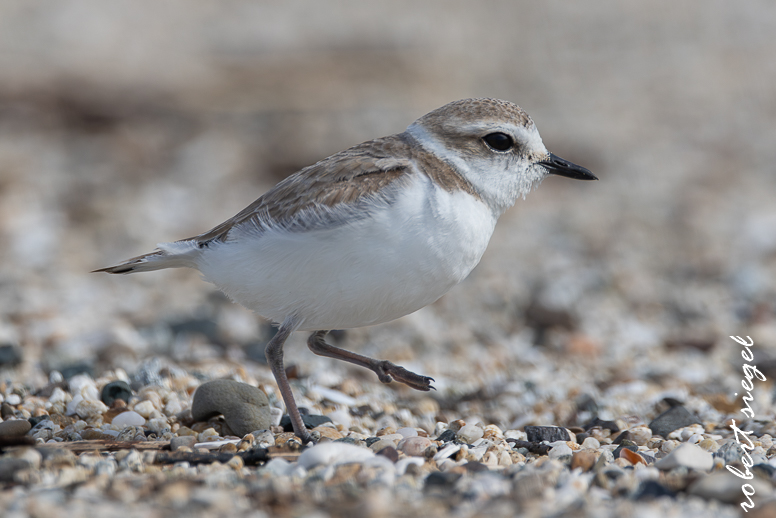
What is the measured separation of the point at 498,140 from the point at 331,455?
182 centimetres

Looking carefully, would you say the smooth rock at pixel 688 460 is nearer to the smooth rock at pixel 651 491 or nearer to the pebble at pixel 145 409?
the smooth rock at pixel 651 491

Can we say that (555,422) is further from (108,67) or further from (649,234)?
(108,67)

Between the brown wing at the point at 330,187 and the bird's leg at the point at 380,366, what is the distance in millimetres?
870

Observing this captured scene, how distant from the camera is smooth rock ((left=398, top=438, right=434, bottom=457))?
133 inches

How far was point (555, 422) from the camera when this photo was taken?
4.59 meters

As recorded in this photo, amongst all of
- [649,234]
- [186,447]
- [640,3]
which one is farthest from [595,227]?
[640,3]

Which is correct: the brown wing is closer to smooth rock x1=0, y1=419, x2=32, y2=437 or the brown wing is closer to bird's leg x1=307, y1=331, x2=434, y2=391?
bird's leg x1=307, y1=331, x2=434, y2=391

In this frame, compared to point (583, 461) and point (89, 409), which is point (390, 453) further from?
point (89, 409)

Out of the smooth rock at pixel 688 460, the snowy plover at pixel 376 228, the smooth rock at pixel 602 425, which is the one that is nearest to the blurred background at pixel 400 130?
the smooth rock at pixel 602 425

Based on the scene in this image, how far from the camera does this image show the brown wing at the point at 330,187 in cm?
364

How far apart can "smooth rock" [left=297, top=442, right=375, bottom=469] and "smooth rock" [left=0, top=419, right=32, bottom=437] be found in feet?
4.33

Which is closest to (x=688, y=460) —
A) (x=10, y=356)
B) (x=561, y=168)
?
(x=561, y=168)

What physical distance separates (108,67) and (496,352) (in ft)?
27.6

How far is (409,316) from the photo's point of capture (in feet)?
21.8
